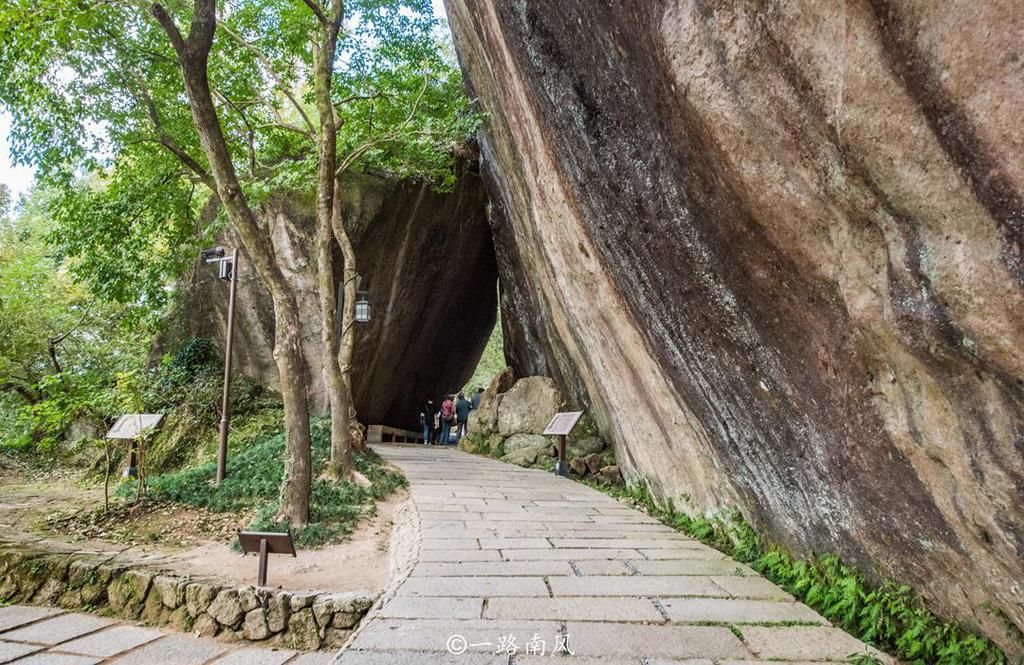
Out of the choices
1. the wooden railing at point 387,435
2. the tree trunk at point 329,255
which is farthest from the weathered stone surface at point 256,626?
the wooden railing at point 387,435

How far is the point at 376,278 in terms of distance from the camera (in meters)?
14.8

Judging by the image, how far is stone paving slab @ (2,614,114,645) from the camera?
4523 mm

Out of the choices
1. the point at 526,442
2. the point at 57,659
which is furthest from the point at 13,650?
the point at 526,442

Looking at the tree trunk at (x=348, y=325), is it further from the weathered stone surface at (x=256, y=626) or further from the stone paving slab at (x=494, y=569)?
the stone paving slab at (x=494, y=569)

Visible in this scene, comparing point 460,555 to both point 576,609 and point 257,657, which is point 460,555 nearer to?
point 576,609

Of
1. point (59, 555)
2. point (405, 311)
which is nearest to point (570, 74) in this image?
point (59, 555)

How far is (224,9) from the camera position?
9.55 m

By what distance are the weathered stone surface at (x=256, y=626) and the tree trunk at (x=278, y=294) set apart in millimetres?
1519

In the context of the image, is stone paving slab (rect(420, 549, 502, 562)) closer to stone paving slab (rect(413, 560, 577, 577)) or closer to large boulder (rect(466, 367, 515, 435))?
stone paving slab (rect(413, 560, 577, 577))

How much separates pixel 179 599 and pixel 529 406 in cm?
790

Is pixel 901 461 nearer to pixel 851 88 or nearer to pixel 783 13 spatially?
pixel 851 88

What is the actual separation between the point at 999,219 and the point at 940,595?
1868mm

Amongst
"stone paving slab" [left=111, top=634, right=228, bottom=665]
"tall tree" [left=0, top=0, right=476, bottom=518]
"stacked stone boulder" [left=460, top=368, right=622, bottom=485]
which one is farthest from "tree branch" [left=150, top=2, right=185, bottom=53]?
"stacked stone boulder" [left=460, top=368, right=622, bottom=485]

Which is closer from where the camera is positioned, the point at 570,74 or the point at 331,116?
the point at 570,74
